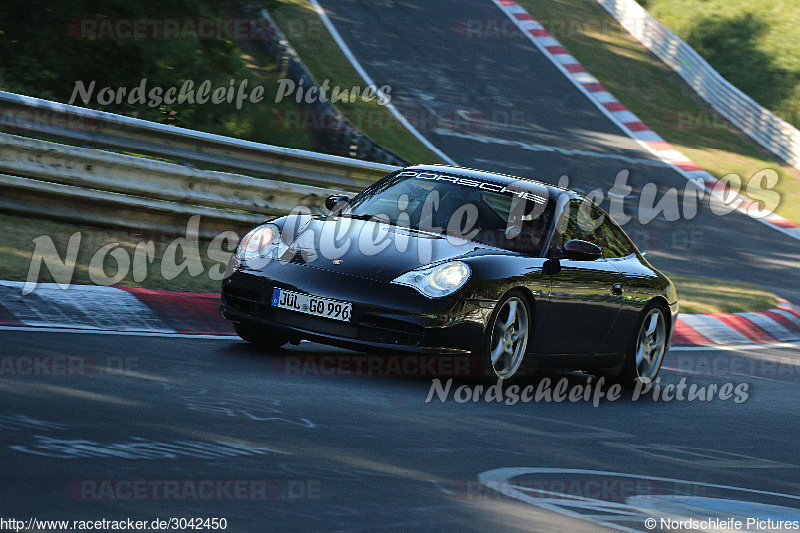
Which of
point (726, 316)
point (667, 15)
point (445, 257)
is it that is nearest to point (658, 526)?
point (445, 257)

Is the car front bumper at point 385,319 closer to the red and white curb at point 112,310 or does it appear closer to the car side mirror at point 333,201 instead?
the red and white curb at point 112,310

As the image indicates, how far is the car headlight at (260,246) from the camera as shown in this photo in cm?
750

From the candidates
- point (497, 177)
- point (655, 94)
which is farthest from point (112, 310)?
point (655, 94)

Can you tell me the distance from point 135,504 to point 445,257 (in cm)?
364

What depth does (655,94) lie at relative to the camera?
26969mm

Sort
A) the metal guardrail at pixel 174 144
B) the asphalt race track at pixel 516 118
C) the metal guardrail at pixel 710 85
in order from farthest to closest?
the metal guardrail at pixel 710 85, the asphalt race track at pixel 516 118, the metal guardrail at pixel 174 144

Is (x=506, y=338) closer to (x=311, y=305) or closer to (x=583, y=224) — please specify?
(x=311, y=305)

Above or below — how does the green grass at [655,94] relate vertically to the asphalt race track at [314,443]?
above

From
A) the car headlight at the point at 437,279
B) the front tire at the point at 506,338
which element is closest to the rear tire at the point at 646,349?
the front tire at the point at 506,338

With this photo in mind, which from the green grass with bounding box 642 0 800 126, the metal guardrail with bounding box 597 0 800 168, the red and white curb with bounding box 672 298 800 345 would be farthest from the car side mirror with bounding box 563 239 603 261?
the green grass with bounding box 642 0 800 126

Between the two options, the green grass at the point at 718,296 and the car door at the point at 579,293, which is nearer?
the car door at the point at 579,293

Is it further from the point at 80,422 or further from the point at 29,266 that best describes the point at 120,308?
the point at 80,422

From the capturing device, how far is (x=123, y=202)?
1002 cm

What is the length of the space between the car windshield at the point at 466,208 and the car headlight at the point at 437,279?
1.91 ft
